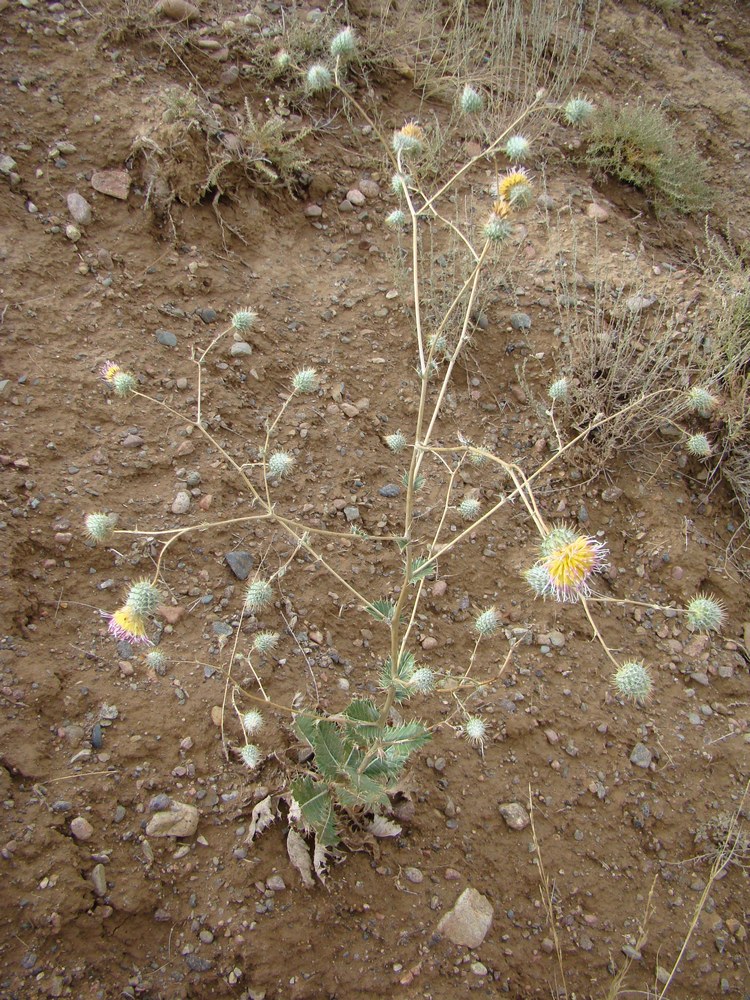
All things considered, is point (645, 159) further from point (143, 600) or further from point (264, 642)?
point (143, 600)

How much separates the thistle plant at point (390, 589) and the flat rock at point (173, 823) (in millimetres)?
228

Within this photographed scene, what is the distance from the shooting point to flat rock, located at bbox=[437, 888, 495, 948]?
80.7 inches

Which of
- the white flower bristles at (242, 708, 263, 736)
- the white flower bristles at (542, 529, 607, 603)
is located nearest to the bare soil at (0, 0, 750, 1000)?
the white flower bristles at (242, 708, 263, 736)

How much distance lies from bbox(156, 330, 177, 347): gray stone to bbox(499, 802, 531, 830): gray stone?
2608mm

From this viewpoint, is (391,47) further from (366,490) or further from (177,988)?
(177,988)

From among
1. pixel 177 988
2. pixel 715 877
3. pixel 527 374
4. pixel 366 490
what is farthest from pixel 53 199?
pixel 715 877

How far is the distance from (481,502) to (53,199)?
282cm

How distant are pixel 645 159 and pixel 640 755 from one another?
415 cm

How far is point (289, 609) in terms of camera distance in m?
2.64

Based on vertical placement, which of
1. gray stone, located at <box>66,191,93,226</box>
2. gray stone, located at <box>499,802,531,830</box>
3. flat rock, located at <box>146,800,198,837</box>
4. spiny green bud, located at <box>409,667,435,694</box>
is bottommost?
flat rock, located at <box>146,800,198,837</box>

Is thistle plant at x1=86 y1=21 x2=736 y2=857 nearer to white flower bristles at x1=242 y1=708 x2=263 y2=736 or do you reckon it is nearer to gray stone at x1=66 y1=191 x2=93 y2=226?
white flower bristles at x1=242 y1=708 x2=263 y2=736

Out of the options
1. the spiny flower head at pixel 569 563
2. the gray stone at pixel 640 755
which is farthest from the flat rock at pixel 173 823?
the gray stone at pixel 640 755

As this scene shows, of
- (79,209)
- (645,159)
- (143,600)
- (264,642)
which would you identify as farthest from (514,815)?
(645,159)

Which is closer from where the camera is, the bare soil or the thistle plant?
the thistle plant
